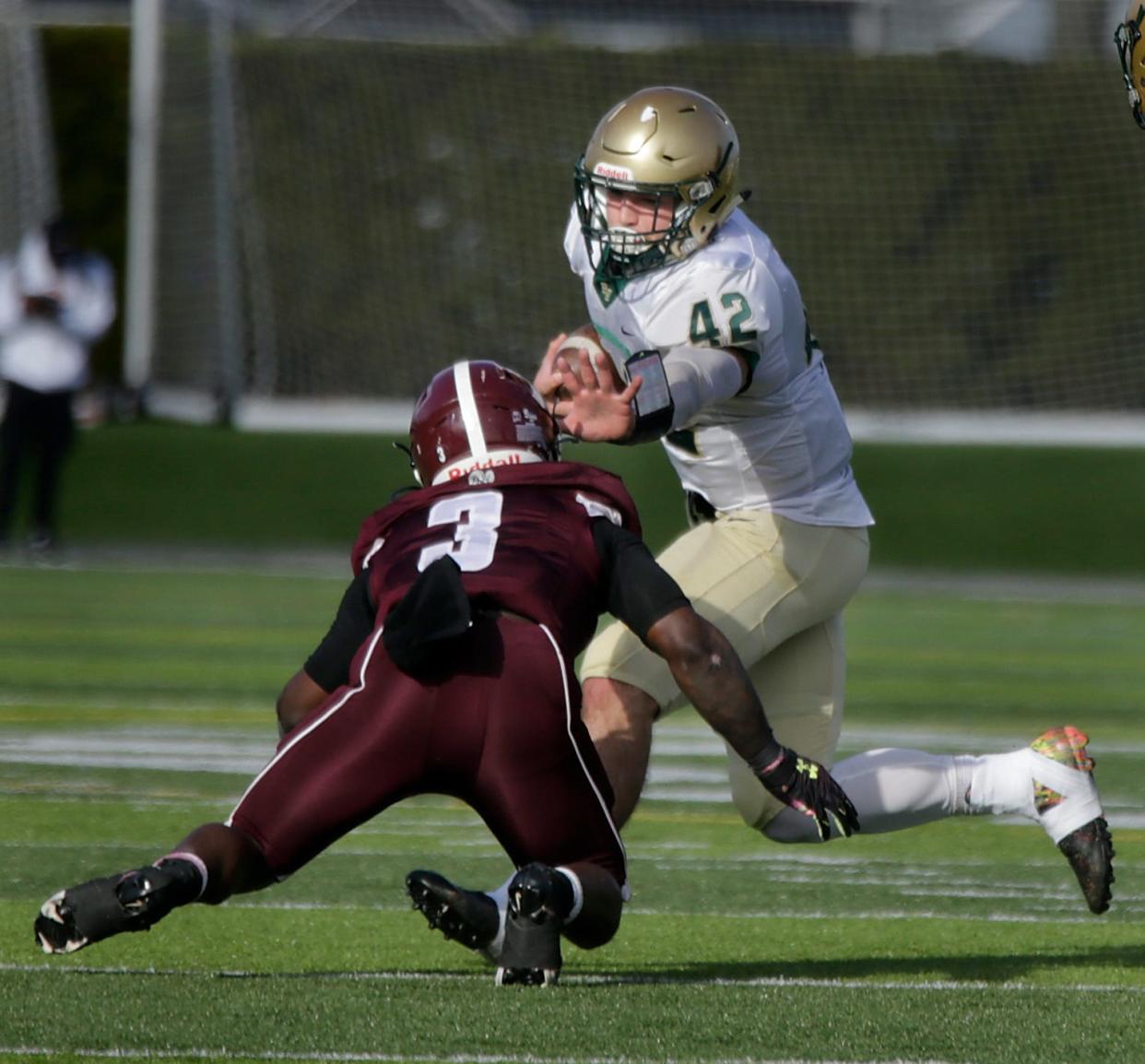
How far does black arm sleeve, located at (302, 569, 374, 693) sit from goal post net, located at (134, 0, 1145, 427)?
1193 cm

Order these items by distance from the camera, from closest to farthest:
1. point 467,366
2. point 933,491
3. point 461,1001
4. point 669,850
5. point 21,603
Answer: point 461,1001 → point 467,366 → point 669,850 → point 21,603 → point 933,491

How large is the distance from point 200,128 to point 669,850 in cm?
1184

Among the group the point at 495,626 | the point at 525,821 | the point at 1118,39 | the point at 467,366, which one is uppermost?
the point at 1118,39

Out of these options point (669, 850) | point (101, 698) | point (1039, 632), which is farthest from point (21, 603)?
point (669, 850)

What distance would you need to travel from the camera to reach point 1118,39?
4273mm

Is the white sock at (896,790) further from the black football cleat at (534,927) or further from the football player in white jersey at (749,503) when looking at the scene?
the black football cleat at (534,927)

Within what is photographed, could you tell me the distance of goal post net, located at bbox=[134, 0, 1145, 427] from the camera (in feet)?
51.5

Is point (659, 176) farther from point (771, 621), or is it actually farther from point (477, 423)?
point (771, 621)

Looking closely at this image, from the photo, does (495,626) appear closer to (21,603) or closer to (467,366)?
(467,366)

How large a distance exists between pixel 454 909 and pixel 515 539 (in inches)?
24.9

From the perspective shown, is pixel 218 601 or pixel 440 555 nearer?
pixel 440 555

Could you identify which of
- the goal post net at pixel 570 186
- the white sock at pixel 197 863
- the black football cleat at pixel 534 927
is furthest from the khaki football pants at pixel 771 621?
the goal post net at pixel 570 186

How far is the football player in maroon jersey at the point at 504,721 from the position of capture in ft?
12.0

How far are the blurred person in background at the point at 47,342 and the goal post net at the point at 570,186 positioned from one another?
7.49 ft
